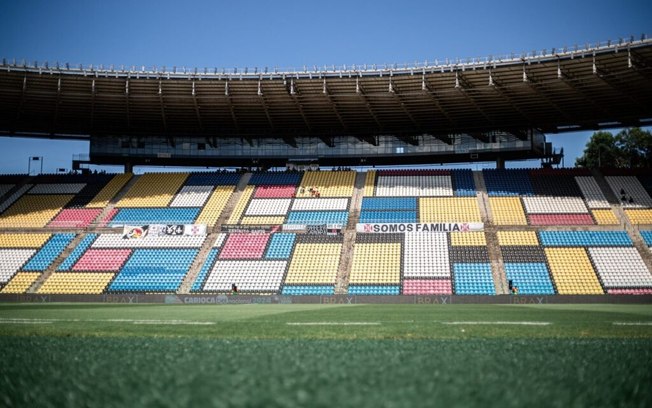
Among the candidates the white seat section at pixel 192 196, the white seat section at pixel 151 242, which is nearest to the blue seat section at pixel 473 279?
the white seat section at pixel 151 242

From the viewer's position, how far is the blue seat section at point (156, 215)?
154 feet

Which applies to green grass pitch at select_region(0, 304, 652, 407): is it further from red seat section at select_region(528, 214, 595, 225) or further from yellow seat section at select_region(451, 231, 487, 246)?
red seat section at select_region(528, 214, 595, 225)

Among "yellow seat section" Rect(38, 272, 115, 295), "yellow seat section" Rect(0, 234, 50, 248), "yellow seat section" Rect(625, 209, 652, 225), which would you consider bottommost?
"yellow seat section" Rect(38, 272, 115, 295)

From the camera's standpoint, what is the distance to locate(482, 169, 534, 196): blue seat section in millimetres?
47906

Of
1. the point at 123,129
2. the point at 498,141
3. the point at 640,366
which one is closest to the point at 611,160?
the point at 498,141

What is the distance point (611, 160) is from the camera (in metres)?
76.2

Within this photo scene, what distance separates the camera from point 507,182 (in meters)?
49.7

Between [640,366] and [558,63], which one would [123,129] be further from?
[640,366]

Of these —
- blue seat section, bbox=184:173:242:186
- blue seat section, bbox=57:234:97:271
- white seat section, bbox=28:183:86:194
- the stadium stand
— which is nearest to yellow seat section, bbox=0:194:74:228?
the stadium stand

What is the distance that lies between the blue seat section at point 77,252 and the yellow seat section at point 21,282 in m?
1.82

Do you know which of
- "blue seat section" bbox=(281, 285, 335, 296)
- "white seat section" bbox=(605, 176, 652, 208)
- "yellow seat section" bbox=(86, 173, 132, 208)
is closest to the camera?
"blue seat section" bbox=(281, 285, 335, 296)

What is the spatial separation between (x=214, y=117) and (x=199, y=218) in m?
10.4

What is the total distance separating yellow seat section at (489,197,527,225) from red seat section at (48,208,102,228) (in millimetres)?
34025

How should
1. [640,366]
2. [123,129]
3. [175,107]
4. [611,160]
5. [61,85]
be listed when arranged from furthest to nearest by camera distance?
[611,160], [123,129], [175,107], [61,85], [640,366]
